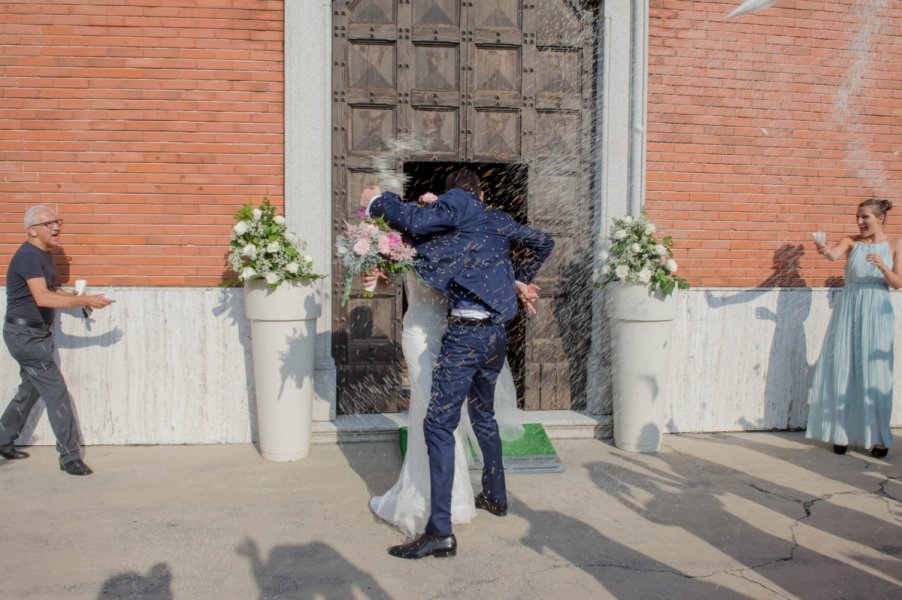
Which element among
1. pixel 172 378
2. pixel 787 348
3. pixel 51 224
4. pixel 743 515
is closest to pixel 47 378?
pixel 172 378

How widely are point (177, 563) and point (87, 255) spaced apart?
3255 millimetres

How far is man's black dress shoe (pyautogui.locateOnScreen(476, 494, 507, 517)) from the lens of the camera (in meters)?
4.75

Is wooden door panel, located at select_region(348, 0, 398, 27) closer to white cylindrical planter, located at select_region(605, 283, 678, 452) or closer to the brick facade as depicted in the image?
the brick facade

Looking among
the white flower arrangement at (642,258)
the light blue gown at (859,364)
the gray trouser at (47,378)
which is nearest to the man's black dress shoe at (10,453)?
the gray trouser at (47,378)

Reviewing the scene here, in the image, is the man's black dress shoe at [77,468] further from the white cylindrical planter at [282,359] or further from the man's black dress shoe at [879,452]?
the man's black dress shoe at [879,452]

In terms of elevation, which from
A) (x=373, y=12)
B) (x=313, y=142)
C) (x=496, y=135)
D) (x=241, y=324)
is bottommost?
(x=241, y=324)

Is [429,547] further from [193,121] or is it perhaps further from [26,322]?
[193,121]

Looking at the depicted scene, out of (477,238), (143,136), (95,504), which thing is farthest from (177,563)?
(143,136)

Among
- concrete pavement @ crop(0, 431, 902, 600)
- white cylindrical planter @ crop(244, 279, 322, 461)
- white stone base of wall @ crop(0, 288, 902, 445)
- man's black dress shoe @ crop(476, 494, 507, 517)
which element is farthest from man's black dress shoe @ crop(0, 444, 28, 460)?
man's black dress shoe @ crop(476, 494, 507, 517)

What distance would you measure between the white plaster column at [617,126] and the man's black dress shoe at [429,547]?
9.92ft

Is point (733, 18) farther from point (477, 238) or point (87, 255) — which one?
point (87, 255)

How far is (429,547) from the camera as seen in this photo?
4.12 metres

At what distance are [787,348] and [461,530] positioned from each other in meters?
4.16

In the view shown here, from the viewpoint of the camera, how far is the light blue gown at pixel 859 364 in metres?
6.21
